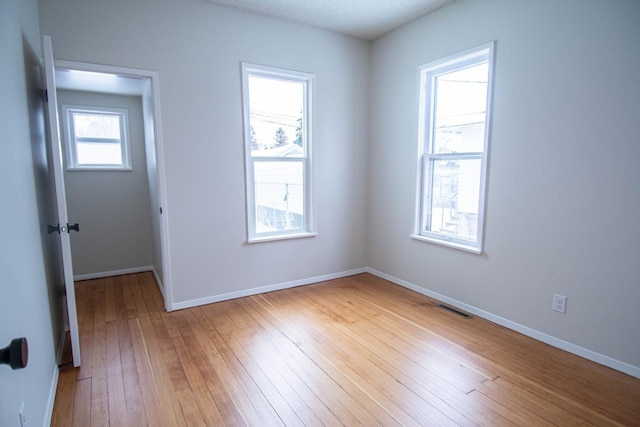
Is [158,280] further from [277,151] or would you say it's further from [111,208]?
[277,151]

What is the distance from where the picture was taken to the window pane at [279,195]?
365 cm

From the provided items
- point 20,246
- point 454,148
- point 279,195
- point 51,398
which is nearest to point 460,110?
point 454,148

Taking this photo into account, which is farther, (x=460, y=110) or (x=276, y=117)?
(x=276, y=117)

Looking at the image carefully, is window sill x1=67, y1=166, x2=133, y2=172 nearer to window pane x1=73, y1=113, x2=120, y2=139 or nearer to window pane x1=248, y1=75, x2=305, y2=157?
window pane x1=73, y1=113, x2=120, y2=139

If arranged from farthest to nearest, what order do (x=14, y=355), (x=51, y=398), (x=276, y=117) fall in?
(x=276, y=117) → (x=51, y=398) → (x=14, y=355)

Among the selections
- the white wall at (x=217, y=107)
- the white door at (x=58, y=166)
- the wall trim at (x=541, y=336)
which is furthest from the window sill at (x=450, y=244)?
the white door at (x=58, y=166)

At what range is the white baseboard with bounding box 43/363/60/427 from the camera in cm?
172

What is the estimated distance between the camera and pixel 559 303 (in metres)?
2.51

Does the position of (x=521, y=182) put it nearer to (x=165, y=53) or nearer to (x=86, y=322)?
(x=165, y=53)

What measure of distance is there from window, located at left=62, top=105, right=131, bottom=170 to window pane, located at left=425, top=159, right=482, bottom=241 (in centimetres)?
381

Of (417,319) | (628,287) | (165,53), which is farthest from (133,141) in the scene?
(628,287)

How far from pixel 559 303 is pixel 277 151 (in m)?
2.86

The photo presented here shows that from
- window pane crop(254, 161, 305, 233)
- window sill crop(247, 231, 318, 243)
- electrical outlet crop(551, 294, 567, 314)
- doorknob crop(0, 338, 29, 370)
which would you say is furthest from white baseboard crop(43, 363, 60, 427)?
electrical outlet crop(551, 294, 567, 314)

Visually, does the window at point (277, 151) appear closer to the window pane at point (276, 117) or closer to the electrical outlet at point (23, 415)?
the window pane at point (276, 117)
